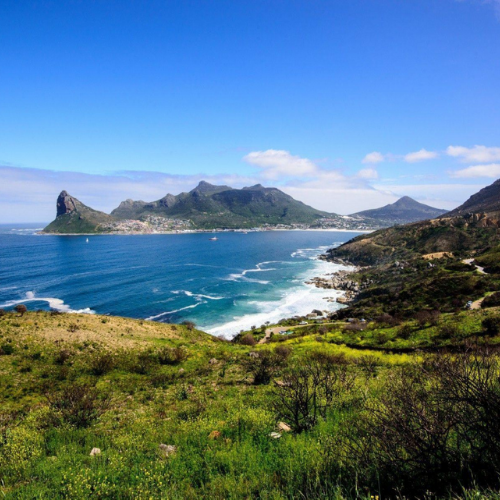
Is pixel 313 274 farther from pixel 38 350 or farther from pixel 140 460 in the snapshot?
pixel 140 460

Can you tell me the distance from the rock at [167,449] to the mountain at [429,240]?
288 ft

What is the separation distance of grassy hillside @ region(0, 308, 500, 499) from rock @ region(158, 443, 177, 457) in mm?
32

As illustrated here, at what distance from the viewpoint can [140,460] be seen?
7551mm

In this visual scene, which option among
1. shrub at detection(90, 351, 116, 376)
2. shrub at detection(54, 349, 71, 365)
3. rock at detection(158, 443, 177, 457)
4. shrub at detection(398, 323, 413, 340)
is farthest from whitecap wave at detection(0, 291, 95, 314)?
shrub at detection(398, 323, 413, 340)

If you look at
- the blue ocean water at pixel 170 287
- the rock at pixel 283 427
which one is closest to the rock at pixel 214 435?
the rock at pixel 283 427

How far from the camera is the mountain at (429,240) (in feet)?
270

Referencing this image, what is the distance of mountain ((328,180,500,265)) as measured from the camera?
3246 inches

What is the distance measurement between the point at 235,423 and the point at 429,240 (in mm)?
104658

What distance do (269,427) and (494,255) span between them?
62.2 m

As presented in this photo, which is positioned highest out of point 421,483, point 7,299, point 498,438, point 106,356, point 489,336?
point 498,438

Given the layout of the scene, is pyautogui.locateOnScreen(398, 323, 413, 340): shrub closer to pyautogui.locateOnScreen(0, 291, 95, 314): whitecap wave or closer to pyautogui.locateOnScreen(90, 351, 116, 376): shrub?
pyautogui.locateOnScreen(90, 351, 116, 376): shrub

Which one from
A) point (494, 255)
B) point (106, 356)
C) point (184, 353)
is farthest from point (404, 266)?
point (106, 356)

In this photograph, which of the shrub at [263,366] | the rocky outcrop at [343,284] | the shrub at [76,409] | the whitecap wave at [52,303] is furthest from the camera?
the rocky outcrop at [343,284]

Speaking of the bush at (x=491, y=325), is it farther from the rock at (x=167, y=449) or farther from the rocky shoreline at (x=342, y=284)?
the rocky shoreline at (x=342, y=284)
